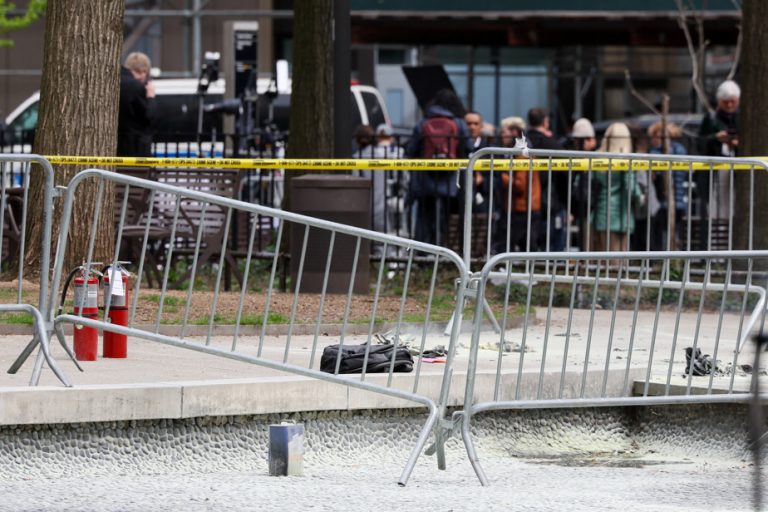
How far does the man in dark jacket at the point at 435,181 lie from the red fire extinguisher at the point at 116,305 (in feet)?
21.6

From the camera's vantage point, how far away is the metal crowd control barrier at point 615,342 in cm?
667

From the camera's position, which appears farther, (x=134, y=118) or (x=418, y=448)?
(x=134, y=118)

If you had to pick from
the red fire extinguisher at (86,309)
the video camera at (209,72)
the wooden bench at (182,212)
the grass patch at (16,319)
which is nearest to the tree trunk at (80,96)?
the wooden bench at (182,212)

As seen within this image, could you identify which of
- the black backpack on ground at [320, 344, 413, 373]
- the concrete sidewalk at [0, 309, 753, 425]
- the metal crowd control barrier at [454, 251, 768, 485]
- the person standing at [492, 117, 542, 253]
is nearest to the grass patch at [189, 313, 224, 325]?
the concrete sidewalk at [0, 309, 753, 425]

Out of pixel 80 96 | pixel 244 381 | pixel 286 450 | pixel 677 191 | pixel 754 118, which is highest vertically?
pixel 80 96

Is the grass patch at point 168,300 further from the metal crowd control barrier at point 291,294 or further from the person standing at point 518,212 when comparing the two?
the person standing at point 518,212

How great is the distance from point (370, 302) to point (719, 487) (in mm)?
4897

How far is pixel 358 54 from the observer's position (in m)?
32.7

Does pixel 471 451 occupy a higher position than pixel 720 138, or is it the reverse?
pixel 720 138

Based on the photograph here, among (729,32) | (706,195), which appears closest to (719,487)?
(706,195)

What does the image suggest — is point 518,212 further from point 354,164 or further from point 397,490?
point 397,490

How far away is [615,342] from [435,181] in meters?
5.07

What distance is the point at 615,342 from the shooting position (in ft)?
32.8

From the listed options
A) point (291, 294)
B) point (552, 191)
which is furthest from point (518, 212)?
point (291, 294)
